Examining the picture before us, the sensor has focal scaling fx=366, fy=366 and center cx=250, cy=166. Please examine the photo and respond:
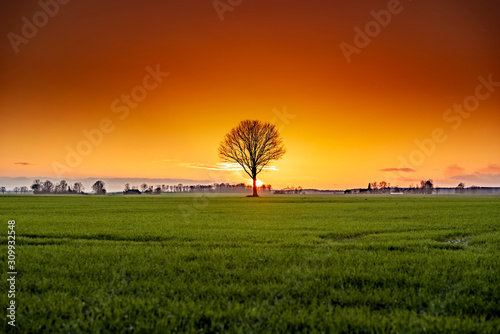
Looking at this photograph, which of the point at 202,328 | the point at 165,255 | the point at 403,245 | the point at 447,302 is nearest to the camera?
the point at 202,328

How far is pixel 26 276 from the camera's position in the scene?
1023 cm

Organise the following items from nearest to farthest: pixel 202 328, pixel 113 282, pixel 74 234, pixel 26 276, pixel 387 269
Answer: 1. pixel 202 328
2. pixel 113 282
3. pixel 26 276
4. pixel 387 269
5. pixel 74 234

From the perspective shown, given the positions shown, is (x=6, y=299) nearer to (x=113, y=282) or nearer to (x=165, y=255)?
(x=113, y=282)

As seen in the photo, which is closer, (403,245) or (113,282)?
(113,282)

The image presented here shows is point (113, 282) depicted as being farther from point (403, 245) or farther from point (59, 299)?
point (403, 245)

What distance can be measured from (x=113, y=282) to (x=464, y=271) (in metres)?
Answer: 9.88

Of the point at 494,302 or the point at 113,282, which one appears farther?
the point at 113,282

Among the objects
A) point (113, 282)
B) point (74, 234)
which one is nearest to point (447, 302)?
point (113, 282)

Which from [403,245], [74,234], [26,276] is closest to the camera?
[26,276]

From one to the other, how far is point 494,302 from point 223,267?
6.92 metres

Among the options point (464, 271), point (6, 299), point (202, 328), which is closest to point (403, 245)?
point (464, 271)

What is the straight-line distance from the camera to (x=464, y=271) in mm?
10656

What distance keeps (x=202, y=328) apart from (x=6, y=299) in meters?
4.89

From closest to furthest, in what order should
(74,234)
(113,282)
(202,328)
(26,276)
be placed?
(202,328) → (113,282) → (26,276) → (74,234)
